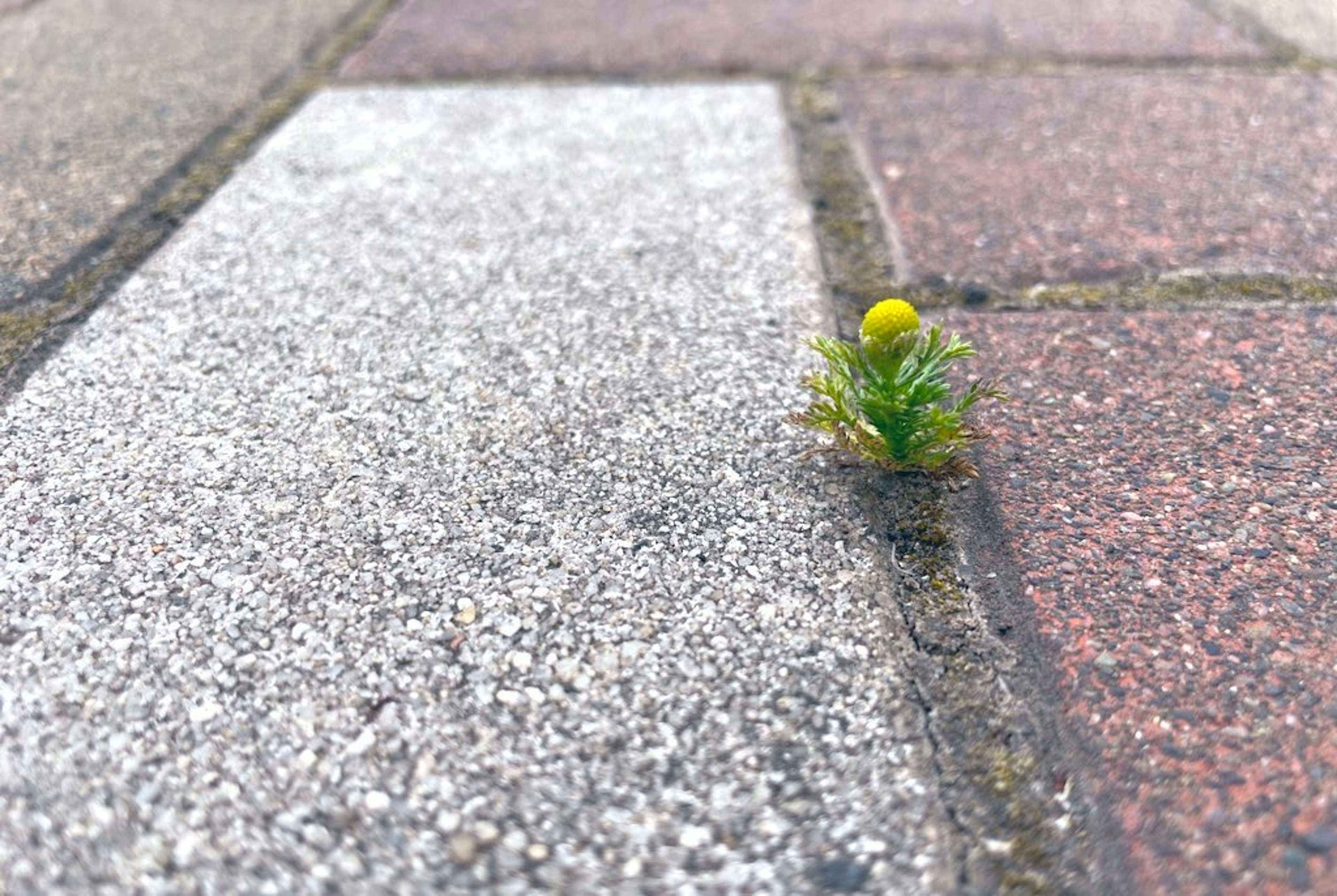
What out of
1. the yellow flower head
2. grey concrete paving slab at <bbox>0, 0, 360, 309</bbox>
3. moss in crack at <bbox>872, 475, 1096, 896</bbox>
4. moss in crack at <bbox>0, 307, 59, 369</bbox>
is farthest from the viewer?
grey concrete paving slab at <bbox>0, 0, 360, 309</bbox>

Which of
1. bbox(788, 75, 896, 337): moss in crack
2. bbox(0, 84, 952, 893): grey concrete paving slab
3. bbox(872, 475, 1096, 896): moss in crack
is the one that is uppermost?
bbox(788, 75, 896, 337): moss in crack

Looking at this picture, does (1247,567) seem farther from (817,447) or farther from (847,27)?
(847,27)

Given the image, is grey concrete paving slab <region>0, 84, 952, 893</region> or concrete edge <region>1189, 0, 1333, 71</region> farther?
concrete edge <region>1189, 0, 1333, 71</region>

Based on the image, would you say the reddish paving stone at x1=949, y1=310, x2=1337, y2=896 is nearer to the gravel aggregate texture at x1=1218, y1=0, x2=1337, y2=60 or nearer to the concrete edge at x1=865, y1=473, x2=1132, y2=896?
the concrete edge at x1=865, y1=473, x2=1132, y2=896

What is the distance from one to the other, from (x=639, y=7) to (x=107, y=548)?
195 centimetres

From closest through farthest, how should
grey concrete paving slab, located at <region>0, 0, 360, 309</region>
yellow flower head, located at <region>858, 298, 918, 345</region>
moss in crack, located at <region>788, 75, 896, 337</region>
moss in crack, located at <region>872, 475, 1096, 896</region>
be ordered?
moss in crack, located at <region>872, 475, 1096, 896</region>, yellow flower head, located at <region>858, 298, 918, 345</region>, moss in crack, located at <region>788, 75, 896, 337</region>, grey concrete paving slab, located at <region>0, 0, 360, 309</region>

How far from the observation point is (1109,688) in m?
0.91

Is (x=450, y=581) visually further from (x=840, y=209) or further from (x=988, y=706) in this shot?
(x=840, y=209)

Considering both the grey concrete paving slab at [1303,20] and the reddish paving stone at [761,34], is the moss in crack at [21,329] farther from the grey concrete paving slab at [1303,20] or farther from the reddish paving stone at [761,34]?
the grey concrete paving slab at [1303,20]

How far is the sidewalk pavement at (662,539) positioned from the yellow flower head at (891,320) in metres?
0.17

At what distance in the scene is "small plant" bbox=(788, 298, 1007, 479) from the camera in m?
1.08

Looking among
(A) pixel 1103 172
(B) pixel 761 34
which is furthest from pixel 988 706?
(B) pixel 761 34

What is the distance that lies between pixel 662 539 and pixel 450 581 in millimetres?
211

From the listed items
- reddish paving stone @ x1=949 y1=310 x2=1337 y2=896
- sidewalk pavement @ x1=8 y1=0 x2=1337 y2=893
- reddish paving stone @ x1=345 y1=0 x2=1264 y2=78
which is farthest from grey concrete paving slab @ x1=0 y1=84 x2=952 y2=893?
reddish paving stone @ x1=345 y1=0 x2=1264 y2=78
